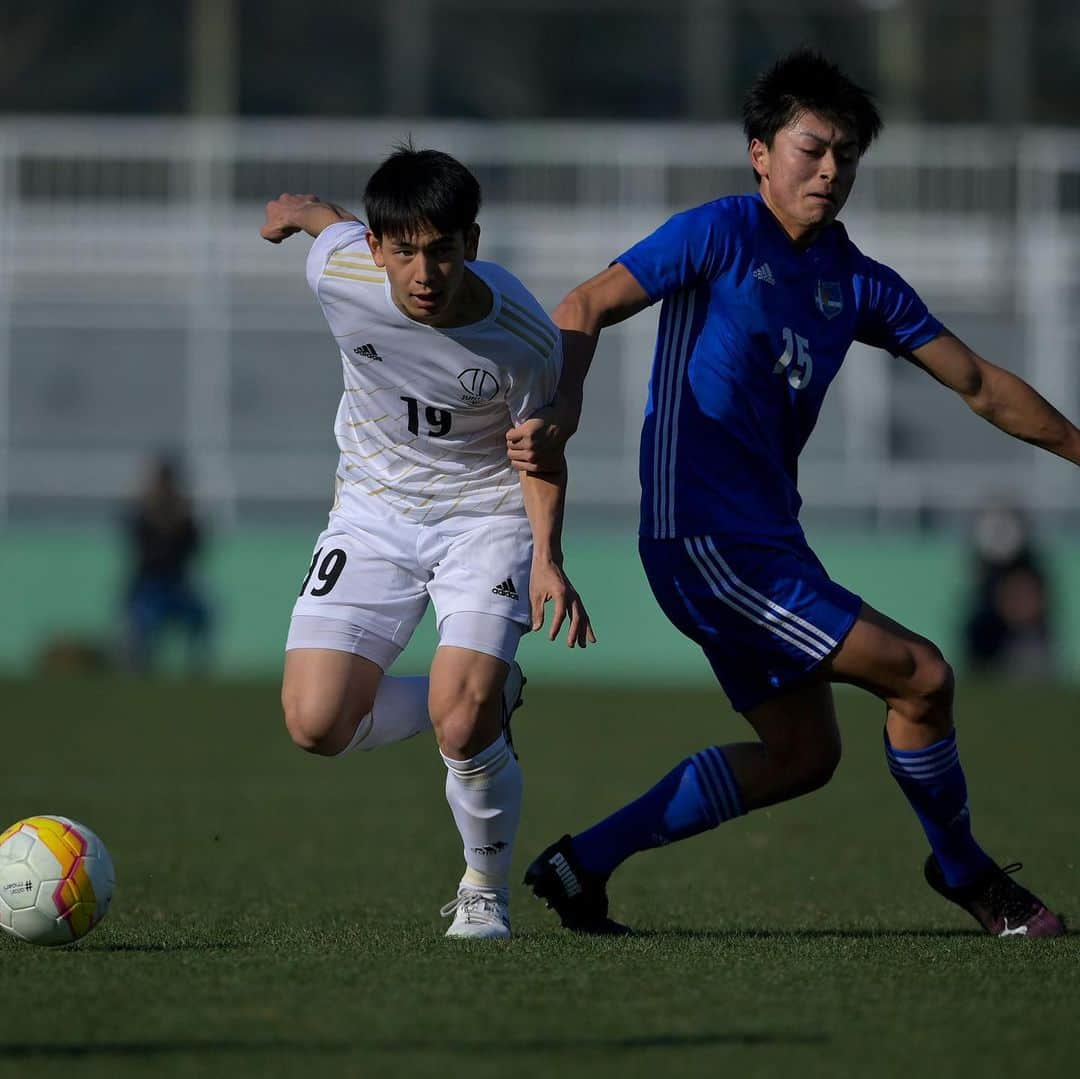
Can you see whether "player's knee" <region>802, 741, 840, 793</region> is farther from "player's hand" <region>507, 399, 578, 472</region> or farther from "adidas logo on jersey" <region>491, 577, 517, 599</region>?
"player's hand" <region>507, 399, 578, 472</region>

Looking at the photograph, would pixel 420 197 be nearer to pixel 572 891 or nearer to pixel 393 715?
pixel 393 715

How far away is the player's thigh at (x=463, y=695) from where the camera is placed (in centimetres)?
522

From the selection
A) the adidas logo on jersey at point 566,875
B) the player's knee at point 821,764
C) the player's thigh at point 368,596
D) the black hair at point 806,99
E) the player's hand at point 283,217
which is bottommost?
the adidas logo on jersey at point 566,875

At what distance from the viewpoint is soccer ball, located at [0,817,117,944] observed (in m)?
4.93

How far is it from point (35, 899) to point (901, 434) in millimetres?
17131

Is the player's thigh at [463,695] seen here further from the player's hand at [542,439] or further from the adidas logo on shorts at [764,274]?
the adidas logo on shorts at [764,274]

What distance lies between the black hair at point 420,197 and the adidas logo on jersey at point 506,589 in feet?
3.10

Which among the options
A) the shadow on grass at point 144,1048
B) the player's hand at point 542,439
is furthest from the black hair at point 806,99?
the shadow on grass at point 144,1048

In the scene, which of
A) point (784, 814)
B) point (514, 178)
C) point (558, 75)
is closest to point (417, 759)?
point (784, 814)

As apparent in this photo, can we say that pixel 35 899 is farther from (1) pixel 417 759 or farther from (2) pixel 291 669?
(1) pixel 417 759

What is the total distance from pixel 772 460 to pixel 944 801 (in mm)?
1040

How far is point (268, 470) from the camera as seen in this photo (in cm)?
2041

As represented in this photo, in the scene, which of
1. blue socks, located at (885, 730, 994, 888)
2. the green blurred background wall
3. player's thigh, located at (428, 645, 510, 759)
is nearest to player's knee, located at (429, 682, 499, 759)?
player's thigh, located at (428, 645, 510, 759)

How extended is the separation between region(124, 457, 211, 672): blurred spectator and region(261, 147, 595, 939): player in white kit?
12569 millimetres
